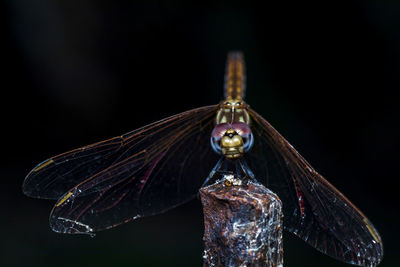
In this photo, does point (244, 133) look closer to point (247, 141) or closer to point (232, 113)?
point (247, 141)

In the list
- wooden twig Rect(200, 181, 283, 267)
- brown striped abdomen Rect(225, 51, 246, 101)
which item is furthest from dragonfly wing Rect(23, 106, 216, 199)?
wooden twig Rect(200, 181, 283, 267)

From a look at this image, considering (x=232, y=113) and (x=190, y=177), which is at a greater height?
(x=232, y=113)

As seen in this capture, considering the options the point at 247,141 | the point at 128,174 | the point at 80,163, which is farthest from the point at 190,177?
the point at 80,163

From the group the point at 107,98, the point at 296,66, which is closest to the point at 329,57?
the point at 296,66

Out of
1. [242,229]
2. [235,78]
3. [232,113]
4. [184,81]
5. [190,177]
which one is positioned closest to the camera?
[242,229]

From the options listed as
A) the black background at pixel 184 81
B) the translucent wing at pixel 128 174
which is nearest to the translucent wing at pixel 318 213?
the translucent wing at pixel 128 174

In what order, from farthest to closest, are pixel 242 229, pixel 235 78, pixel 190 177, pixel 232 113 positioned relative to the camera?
pixel 235 78, pixel 190 177, pixel 232 113, pixel 242 229
